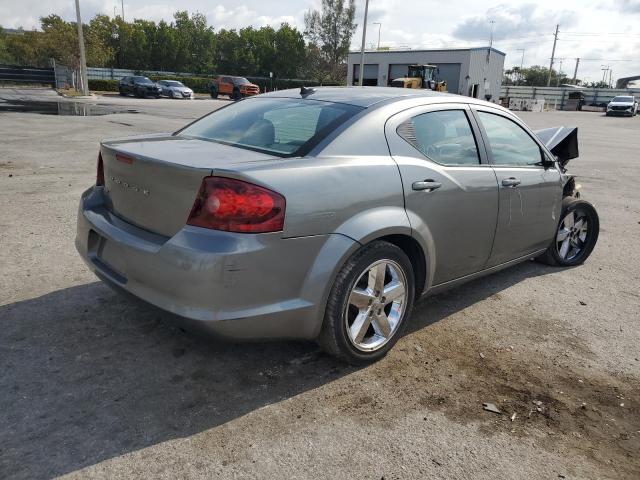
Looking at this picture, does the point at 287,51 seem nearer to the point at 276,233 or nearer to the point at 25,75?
the point at 25,75

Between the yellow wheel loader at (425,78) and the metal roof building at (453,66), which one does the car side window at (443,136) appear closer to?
the yellow wheel loader at (425,78)

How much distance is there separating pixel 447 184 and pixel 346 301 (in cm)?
109

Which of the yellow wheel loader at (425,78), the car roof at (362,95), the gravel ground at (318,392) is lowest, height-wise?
the gravel ground at (318,392)

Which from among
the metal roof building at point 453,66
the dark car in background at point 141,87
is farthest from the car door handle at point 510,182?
the metal roof building at point 453,66

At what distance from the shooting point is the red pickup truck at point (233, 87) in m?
42.1

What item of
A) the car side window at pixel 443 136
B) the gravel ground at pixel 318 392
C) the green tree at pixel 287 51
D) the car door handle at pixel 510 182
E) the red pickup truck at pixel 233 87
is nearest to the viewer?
the gravel ground at pixel 318 392

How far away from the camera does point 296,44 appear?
76250 millimetres

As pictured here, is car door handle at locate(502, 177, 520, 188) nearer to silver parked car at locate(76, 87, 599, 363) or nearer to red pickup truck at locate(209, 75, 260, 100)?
silver parked car at locate(76, 87, 599, 363)

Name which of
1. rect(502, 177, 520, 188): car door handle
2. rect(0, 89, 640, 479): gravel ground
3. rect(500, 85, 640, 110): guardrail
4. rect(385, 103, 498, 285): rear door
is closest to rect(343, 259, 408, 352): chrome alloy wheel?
rect(0, 89, 640, 479): gravel ground

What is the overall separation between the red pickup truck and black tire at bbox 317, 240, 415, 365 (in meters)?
40.3

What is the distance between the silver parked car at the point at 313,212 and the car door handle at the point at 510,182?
15 millimetres

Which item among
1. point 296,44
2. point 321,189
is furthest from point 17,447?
point 296,44

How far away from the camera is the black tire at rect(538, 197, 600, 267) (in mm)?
5047

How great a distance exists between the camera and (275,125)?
11.3 feet
